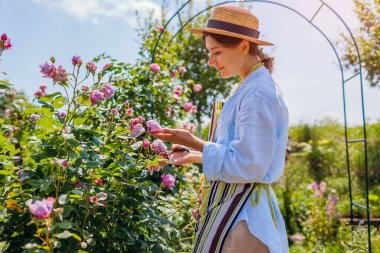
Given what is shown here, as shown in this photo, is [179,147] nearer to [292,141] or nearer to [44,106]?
[44,106]

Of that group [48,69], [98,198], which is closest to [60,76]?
[48,69]

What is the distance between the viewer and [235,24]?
5.60 ft

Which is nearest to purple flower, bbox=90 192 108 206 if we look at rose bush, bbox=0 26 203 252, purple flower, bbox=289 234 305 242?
rose bush, bbox=0 26 203 252

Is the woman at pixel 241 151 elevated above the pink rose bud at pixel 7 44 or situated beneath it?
situated beneath

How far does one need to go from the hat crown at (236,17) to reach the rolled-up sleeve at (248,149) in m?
0.30

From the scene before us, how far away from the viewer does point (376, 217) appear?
5.62 m

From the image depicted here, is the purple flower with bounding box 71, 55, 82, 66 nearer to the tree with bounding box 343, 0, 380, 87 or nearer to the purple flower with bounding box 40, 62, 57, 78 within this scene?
the purple flower with bounding box 40, 62, 57, 78

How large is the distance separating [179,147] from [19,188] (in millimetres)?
755

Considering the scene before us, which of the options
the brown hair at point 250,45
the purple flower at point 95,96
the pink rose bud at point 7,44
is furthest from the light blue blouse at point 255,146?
the pink rose bud at point 7,44

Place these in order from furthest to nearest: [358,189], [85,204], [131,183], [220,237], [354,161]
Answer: [354,161]
[358,189]
[131,183]
[85,204]
[220,237]

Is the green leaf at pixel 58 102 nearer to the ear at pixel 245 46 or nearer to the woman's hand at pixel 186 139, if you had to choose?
the woman's hand at pixel 186 139

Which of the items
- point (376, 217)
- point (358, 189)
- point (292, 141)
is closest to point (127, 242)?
point (376, 217)

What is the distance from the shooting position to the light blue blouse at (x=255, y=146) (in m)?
1.52

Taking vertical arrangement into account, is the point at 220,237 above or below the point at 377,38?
below
